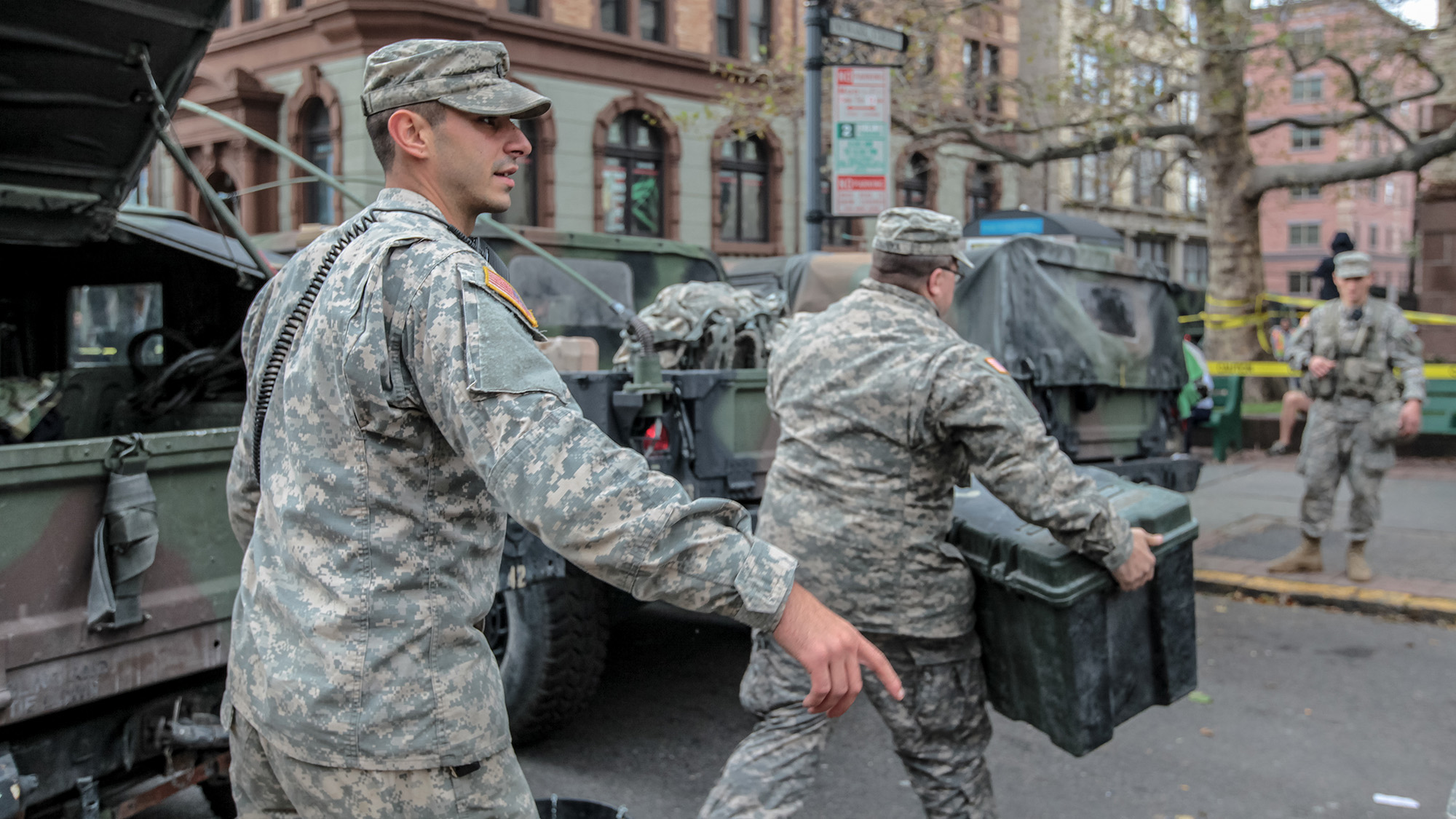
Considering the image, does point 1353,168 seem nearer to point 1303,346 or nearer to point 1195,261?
point 1303,346

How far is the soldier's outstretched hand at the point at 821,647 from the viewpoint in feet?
5.63

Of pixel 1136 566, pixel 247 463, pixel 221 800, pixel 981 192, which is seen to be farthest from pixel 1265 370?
pixel 981 192

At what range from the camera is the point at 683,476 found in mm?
4652

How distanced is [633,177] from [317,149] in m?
5.18

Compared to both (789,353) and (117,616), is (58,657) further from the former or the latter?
(789,353)

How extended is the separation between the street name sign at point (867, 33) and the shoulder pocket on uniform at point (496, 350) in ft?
20.5

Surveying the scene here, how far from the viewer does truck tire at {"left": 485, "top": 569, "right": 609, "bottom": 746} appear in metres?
4.31

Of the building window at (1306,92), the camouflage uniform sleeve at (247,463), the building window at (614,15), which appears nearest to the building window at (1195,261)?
the building window at (1306,92)

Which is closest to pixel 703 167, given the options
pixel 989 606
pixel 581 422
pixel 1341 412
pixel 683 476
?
pixel 1341 412

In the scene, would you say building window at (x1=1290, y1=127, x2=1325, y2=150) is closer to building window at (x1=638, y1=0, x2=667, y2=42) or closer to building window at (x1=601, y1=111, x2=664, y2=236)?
building window at (x1=638, y1=0, x2=667, y2=42)

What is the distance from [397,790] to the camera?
1.75 metres

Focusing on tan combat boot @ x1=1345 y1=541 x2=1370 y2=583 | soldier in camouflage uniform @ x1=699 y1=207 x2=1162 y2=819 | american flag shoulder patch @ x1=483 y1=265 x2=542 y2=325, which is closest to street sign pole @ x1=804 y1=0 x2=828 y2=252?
tan combat boot @ x1=1345 y1=541 x2=1370 y2=583

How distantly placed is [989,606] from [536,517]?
6.27 ft

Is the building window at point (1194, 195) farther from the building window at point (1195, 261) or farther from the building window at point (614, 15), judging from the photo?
the building window at point (614, 15)
